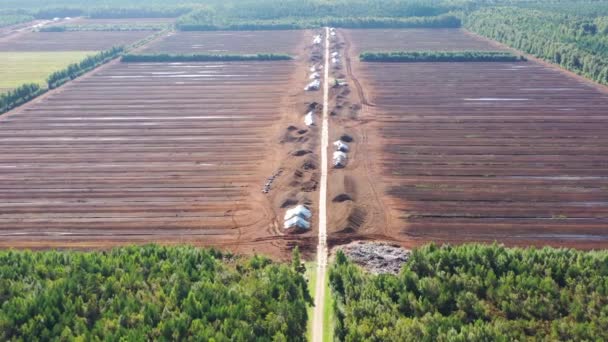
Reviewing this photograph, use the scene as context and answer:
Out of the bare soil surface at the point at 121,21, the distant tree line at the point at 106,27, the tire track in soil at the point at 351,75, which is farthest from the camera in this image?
the bare soil surface at the point at 121,21

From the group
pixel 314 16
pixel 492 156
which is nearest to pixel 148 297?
pixel 492 156

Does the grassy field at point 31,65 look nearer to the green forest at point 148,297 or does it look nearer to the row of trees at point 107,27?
the row of trees at point 107,27

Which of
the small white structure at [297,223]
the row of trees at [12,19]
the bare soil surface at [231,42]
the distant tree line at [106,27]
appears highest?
the row of trees at [12,19]

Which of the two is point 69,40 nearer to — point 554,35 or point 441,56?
point 441,56

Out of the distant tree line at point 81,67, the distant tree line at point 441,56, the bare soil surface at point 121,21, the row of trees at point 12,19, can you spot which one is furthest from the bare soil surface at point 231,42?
the row of trees at point 12,19

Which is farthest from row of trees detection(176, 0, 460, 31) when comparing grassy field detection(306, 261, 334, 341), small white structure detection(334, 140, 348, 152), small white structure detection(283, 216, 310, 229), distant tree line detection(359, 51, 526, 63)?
grassy field detection(306, 261, 334, 341)

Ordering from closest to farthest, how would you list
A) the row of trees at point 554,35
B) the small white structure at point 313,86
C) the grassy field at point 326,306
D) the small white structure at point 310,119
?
1. the grassy field at point 326,306
2. the small white structure at point 310,119
3. the small white structure at point 313,86
4. the row of trees at point 554,35

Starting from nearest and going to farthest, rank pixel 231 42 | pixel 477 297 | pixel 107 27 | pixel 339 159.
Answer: pixel 477 297
pixel 339 159
pixel 231 42
pixel 107 27
